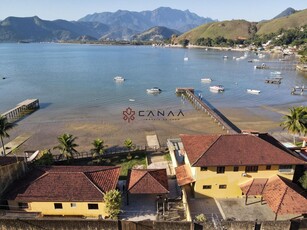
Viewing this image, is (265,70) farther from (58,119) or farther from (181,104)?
(58,119)

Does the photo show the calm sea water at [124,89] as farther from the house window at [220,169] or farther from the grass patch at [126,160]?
the house window at [220,169]

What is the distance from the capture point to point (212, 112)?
64.9 metres

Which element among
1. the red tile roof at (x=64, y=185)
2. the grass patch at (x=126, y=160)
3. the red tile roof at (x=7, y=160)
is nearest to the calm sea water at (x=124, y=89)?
the grass patch at (x=126, y=160)

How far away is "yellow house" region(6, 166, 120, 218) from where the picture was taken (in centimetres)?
2550

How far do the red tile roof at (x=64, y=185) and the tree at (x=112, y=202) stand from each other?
3.48 ft

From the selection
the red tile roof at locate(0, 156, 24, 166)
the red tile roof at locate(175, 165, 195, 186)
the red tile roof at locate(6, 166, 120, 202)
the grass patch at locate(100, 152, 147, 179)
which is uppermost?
the red tile roof at locate(0, 156, 24, 166)

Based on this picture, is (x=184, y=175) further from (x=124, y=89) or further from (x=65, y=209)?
(x=124, y=89)

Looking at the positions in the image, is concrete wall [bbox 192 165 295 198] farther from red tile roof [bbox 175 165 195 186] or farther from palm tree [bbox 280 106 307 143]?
palm tree [bbox 280 106 307 143]

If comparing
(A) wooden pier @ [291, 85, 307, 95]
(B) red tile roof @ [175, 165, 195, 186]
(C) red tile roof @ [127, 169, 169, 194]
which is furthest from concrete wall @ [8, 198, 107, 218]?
(A) wooden pier @ [291, 85, 307, 95]

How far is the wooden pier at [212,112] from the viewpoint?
5500cm

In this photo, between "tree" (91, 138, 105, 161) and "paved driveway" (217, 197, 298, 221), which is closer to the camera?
"paved driveway" (217, 197, 298, 221)

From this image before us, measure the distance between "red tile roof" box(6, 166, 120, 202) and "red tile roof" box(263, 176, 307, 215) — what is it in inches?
582

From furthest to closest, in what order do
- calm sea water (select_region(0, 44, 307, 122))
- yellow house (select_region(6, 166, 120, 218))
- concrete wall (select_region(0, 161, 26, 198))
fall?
calm sea water (select_region(0, 44, 307, 122))
concrete wall (select_region(0, 161, 26, 198))
yellow house (select_region(6, 166, 120, 218))

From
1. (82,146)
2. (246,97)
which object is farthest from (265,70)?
(82,146)
